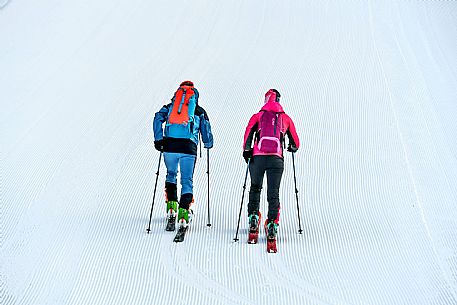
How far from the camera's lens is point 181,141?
6289 mm

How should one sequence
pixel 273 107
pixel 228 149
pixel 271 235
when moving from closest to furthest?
pixel 271 235
pixel 273 107
pixel 228 149

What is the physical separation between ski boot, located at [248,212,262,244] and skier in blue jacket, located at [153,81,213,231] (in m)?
0.60

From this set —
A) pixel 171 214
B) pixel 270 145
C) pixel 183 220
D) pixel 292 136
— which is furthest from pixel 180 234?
pixel 292 136

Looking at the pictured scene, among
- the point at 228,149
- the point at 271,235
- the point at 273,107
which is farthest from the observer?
the point at 228,149

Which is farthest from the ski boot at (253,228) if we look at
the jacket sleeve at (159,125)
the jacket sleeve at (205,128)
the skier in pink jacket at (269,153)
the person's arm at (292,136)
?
the jacket sleeve at (159,125)

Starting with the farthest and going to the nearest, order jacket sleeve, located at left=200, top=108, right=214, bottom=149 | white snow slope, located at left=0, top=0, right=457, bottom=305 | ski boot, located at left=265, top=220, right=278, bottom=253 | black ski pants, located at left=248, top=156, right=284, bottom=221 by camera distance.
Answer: jacket sleeve, located at left=200, top=108, right=214, bottom=149
black ski pants, located at left=248, top=156, right=284, bottom=221
ski boot, located at left=265, top=220, right=278, bottom=253
white snow slope, located at left=0, top=0, right=457, bottom=305

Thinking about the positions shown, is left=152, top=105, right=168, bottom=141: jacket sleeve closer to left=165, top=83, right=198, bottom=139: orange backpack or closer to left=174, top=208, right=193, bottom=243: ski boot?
left=165, top=83, right=198, bottom=139: orange backpack

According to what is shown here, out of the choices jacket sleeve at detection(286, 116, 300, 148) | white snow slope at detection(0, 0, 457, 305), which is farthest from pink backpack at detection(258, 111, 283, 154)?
white snow slope at detection(0, 0, 457, 305)

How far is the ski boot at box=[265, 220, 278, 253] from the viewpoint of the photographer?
5.81 metres

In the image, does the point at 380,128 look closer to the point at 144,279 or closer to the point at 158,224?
the point at 158,224

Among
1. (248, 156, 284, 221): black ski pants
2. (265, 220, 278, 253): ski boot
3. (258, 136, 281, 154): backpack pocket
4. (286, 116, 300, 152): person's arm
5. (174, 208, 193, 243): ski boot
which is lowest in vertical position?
(265, 220, 278, 253): ski boot

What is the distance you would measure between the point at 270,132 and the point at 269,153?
0.19 metres

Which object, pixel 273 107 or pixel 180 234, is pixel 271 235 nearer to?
pixel 180 234

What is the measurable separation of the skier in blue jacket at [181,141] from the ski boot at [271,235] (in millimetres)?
779
